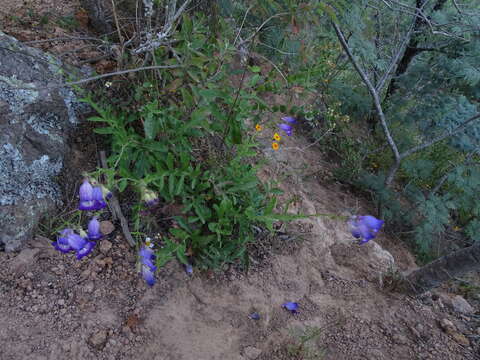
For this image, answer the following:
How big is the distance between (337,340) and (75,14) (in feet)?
9.28

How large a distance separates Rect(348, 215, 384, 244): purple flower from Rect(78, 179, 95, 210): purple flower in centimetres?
119

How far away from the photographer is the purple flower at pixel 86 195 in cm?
142

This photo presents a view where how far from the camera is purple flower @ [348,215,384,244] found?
166 cm

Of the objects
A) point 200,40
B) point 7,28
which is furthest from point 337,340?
point 7,28

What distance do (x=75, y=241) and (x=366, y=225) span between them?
1313 millimetres

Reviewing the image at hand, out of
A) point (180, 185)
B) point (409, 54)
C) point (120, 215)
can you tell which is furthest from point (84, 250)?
point (409, 54)

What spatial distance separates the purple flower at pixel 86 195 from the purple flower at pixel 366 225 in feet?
3.90

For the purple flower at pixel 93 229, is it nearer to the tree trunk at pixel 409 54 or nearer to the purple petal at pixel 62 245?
the purple petal at pixel 62 245

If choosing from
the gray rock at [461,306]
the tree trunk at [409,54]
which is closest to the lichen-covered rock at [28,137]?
the gray rock at [461,306]

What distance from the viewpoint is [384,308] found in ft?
6.80

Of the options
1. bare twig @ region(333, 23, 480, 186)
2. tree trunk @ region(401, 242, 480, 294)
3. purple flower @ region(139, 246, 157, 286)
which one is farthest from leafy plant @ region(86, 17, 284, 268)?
bare twig @ region(333, 23, 480, 186)

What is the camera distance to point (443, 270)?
2.00 m

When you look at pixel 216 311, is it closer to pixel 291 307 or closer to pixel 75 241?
pixel 291 307

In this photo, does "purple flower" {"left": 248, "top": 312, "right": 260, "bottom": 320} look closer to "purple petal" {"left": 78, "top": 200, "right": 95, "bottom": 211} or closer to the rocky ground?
the rocky ground
